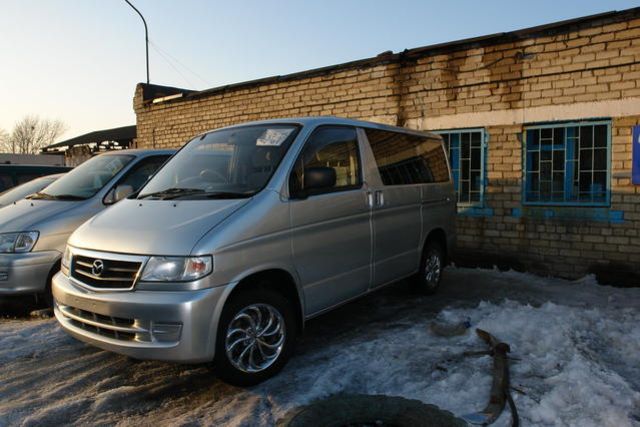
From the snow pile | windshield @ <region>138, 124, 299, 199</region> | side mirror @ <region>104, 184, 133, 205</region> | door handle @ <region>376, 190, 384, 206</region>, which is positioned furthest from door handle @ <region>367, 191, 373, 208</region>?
side mirror @ <region>104, 184, 133, 205</region>

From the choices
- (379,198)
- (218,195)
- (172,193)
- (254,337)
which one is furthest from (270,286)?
(379,198)

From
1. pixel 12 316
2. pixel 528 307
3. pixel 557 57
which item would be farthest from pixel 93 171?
pixel 557 57

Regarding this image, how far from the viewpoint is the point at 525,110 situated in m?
7.15

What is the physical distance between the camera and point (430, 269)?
5.97 meters

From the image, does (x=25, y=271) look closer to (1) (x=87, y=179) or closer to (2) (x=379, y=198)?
(1) (x=87, y=179)

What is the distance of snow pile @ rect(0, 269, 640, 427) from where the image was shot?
10.2ft

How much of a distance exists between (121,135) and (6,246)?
29.9 metres

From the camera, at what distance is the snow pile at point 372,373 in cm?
312

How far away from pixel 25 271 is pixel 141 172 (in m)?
1.75

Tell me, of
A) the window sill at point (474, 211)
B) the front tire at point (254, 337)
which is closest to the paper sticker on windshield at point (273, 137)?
the front tire at point (254, 337)

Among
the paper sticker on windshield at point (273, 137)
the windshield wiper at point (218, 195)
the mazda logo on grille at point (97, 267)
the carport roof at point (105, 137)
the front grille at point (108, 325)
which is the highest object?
→ the carport roof at point (105, 137)

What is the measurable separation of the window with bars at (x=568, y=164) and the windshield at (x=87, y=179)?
18.2 ft

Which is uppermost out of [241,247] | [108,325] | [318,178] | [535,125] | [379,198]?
[535,125]

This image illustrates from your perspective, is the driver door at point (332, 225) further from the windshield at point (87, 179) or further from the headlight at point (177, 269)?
the windshield at point (87, 179)
